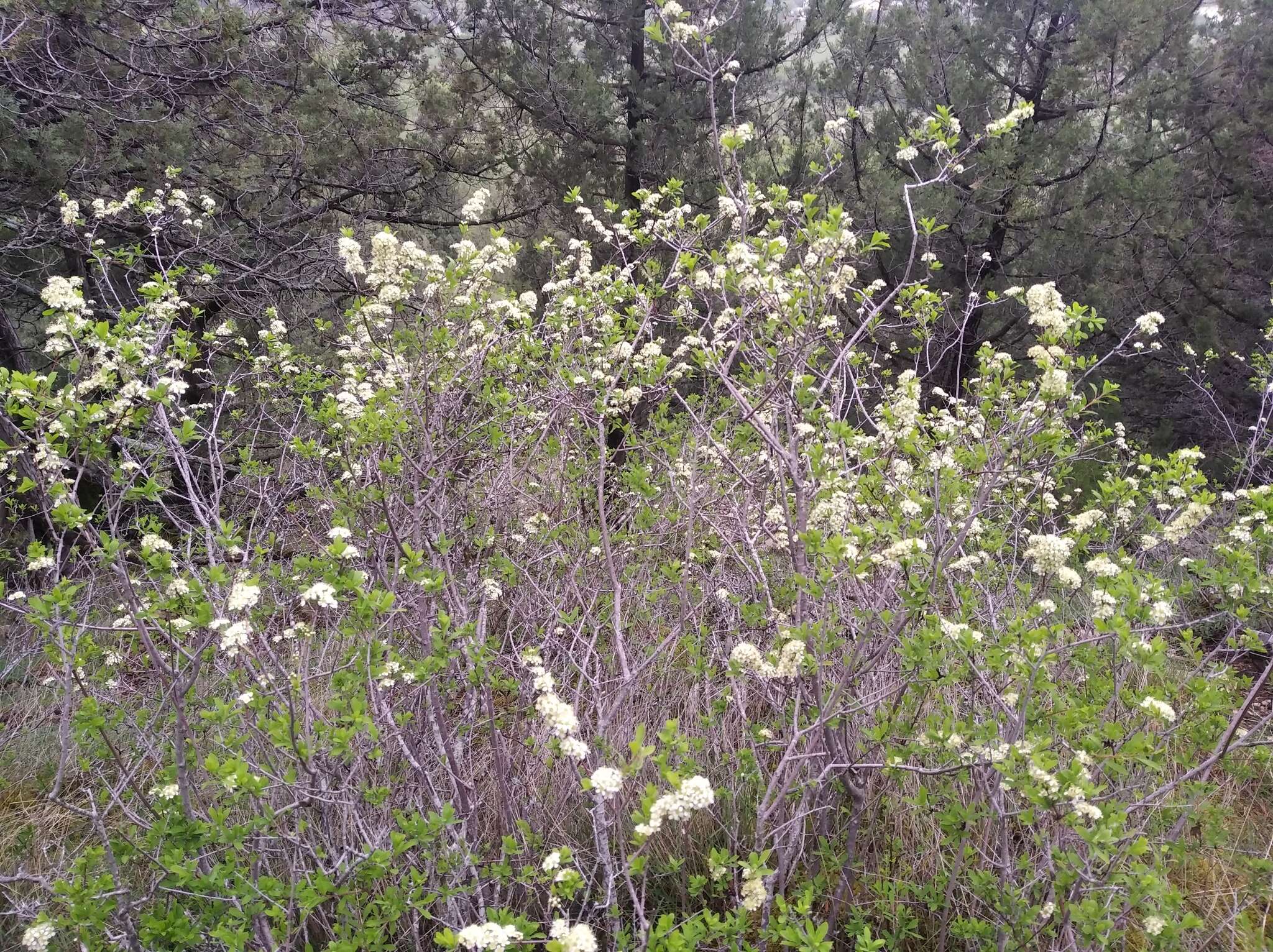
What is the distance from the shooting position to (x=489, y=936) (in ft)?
5.21

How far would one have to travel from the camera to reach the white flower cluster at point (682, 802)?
5.61 ft

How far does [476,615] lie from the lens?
3752 millimetres

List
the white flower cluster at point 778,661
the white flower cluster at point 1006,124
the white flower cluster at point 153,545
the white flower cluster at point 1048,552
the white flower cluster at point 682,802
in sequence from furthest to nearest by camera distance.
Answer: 1. the white flower cluster at point 1006,124
2. the white flower cluster at point 153,545
3. the white flower cluster at point 778,661
4. the white flower cluster at point 1048,552
5. the white flower cluster at point 682,802

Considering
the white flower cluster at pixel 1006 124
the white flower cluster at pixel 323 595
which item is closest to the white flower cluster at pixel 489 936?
the white flower cluster at pixel 323 595

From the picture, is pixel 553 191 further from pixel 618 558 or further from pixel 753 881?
pixel 753 881

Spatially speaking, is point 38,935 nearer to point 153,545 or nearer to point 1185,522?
point 153,545

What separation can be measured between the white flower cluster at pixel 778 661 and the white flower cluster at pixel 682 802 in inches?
21.7

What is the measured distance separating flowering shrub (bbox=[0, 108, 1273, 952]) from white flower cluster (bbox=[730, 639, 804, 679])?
13 millimetres

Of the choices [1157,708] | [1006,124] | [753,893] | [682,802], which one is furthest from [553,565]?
[1006,124]

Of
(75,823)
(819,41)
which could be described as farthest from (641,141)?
(75,823)

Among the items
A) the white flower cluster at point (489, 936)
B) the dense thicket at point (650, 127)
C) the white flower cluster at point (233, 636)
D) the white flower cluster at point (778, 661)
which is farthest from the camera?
the dense thicket at point (650, 127)

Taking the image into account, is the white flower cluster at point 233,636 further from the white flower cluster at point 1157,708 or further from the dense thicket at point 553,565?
the white flower cluster at point 1157,708

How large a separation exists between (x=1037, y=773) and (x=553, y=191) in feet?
25.1

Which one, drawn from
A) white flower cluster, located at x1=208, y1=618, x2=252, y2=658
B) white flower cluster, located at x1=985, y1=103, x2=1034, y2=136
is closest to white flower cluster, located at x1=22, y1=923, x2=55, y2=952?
white flower cluster, located at x1=208, y1=618, x2=252, y2=658
